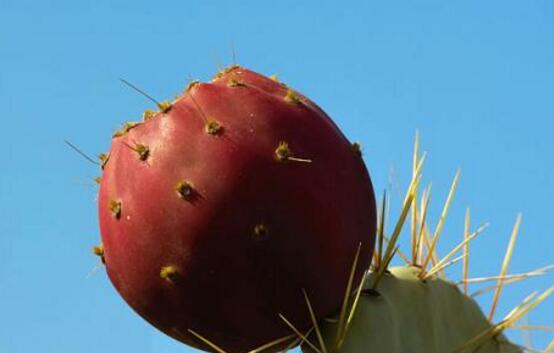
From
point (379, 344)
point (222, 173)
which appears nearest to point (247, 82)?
point (222, 173)

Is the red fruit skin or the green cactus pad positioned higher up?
the red fruit skin

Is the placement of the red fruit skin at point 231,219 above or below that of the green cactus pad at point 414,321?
above

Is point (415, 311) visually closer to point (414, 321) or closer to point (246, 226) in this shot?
point (414, 321)

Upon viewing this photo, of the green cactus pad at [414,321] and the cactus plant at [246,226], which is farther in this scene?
the green cactus pad at [414,321]

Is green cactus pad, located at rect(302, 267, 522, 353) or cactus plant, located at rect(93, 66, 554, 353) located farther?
green cactus pad, located at rect(302, 267, 522, 353)
